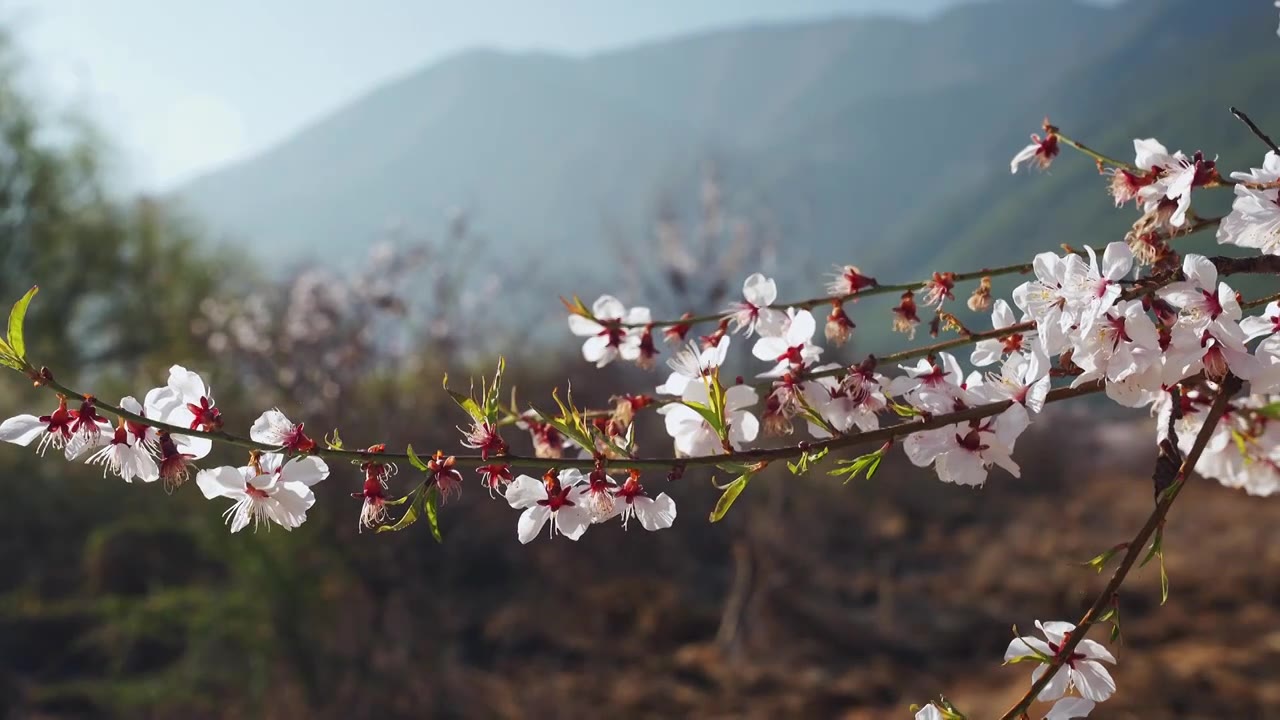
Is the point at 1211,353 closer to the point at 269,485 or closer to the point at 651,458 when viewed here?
the point at 651,458

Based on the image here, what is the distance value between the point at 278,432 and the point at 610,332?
312 mm

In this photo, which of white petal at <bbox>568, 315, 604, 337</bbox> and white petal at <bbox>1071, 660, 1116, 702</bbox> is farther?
white petal at <bbox>568, 315, 604, 337</bbox>

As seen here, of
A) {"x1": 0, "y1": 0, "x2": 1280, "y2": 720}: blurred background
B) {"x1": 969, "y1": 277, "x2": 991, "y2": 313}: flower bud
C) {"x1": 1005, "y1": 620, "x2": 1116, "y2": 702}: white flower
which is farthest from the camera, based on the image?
{"x1": 0, "y1": 0, "x2": 1280, "y2": 720}: blurred background

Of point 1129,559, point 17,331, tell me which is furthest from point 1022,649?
point 17,331

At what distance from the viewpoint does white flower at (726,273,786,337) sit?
0.73 m

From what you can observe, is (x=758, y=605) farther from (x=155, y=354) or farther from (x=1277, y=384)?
(x=155, y=354)

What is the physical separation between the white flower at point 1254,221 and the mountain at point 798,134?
22 centimetres

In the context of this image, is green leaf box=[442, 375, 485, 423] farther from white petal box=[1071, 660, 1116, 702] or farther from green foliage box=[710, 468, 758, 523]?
white petal box=[1071, 660, 1116, 702]

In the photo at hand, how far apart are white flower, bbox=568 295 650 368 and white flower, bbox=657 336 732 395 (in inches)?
4.4

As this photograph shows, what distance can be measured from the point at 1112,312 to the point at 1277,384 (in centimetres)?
11

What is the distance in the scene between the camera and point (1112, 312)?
554 millimetres

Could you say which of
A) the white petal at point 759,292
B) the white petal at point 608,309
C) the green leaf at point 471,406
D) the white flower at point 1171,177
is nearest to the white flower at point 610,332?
the white petal at point 608,309

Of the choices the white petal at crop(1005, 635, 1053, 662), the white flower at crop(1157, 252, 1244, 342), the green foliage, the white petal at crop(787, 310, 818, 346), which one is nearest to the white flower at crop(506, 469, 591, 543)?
the green foliage

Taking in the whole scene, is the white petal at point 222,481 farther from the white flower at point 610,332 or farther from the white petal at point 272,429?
the white flower at point 610,332
